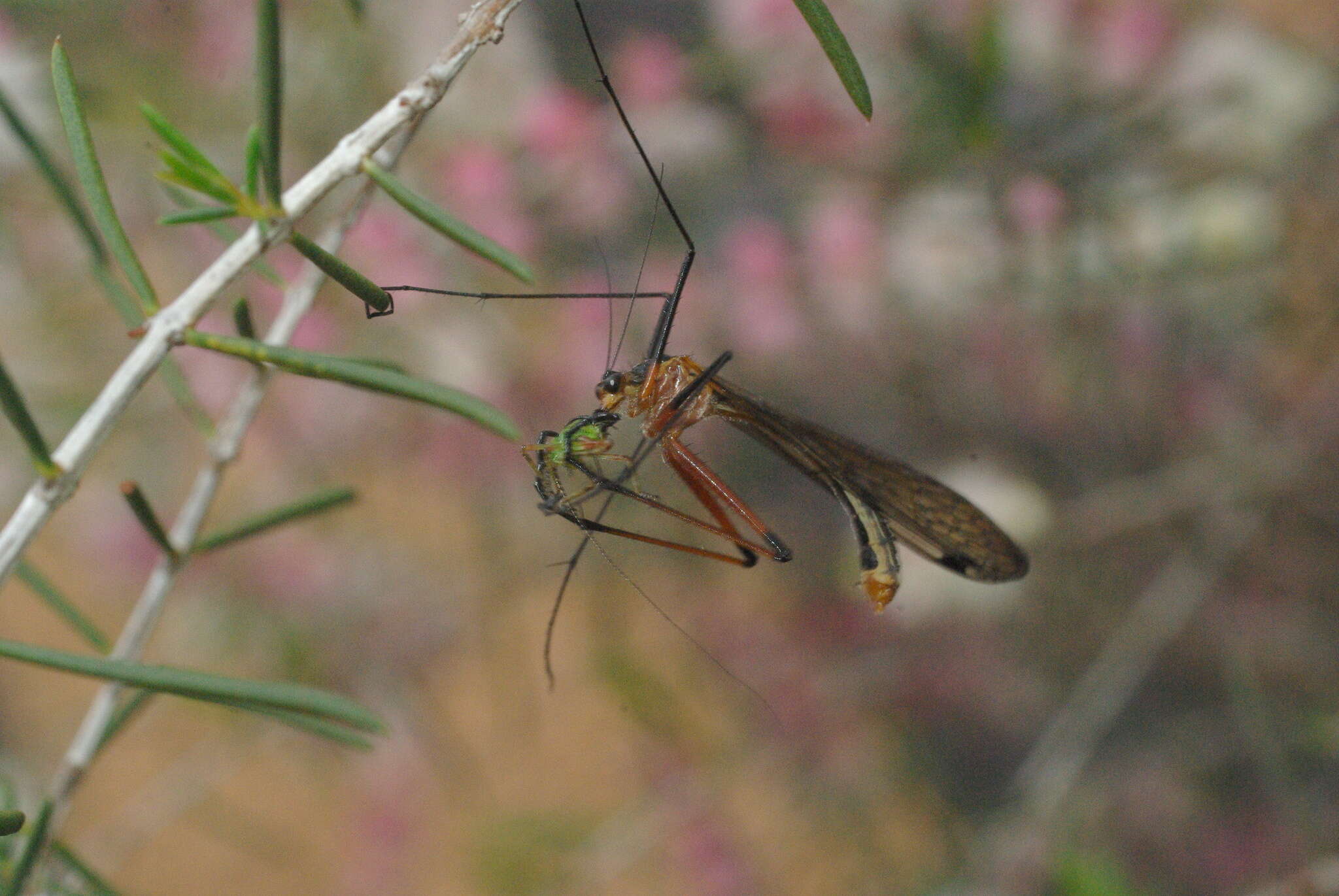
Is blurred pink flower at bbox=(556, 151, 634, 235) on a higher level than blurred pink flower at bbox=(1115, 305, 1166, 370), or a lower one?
higher

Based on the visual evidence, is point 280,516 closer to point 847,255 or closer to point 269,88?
point 269,88

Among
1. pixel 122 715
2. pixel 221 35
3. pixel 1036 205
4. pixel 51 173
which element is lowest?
pixel 122 715

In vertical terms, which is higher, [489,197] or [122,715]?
[489,197]

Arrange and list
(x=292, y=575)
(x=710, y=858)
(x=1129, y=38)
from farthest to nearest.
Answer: (x=292, y=575) < (x=710, y=858) < (x=1129, y=38)

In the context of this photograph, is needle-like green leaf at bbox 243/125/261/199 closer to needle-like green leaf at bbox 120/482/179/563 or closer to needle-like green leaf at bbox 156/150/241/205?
needle-like green leaf at bbox 156/150/241/205

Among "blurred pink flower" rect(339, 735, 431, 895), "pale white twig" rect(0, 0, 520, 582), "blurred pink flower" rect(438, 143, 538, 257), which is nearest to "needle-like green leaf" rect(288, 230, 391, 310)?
"pale white twig" rect(0, 0, 520, 582)

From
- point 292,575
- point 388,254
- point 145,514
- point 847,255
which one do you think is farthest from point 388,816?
point 145,514

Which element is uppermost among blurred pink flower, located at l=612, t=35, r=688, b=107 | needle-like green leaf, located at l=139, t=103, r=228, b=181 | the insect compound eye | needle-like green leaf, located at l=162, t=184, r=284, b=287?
blurred pink flower, located at l=612, t=35, r=688, b=107
